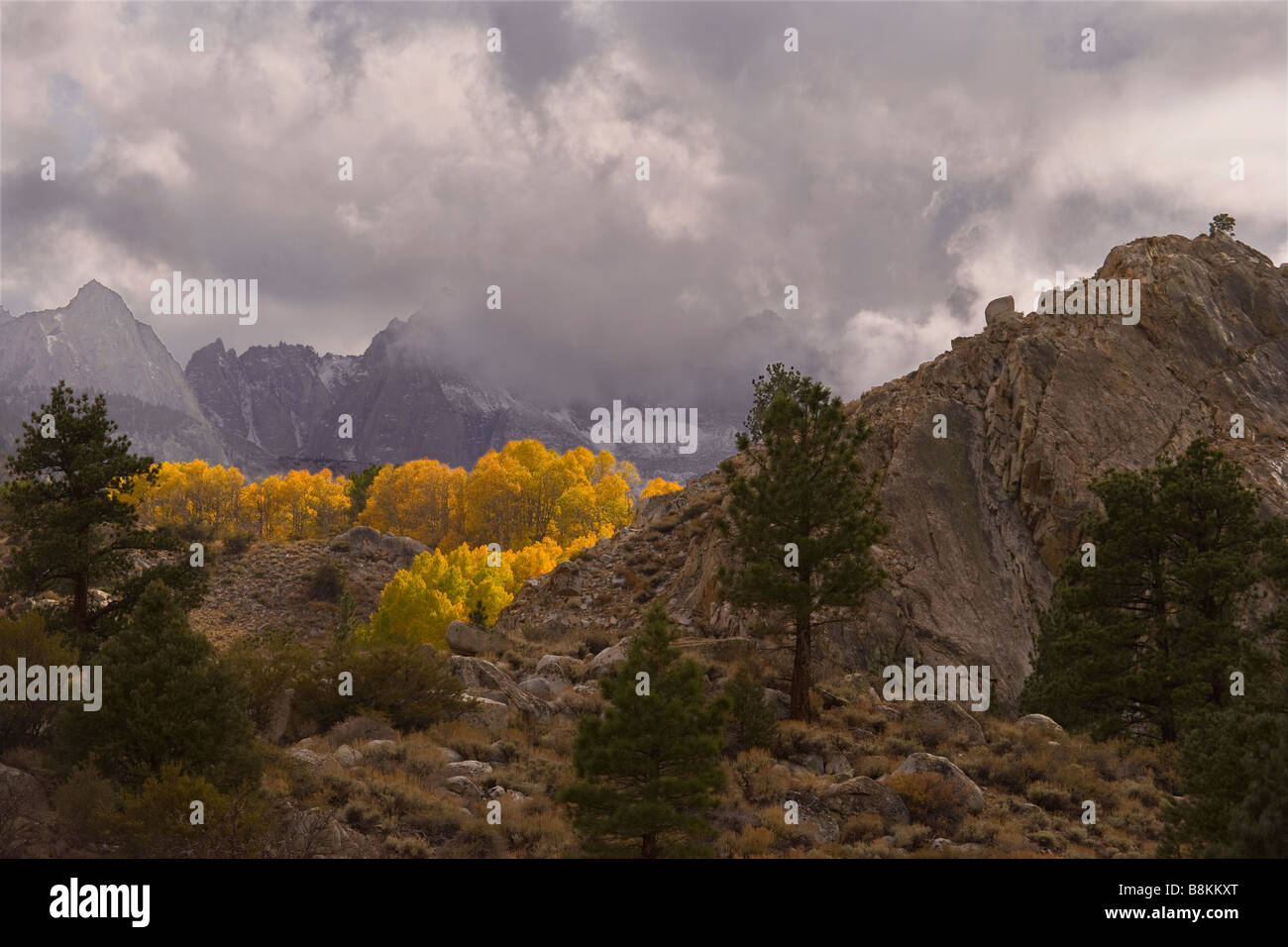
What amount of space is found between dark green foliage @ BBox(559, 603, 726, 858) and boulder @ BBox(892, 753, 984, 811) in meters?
6.73

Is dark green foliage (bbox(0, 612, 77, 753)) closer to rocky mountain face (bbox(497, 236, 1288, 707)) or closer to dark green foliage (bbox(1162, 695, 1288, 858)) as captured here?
rocky mountain face (bbox(497, 236, 1288, 707))

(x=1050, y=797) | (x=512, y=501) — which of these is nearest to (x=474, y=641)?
(x=1050, y=797)

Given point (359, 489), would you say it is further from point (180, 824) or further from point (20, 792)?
point (180, 824)

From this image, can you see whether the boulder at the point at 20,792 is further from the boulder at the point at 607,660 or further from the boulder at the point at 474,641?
the boulder at the point at 474,641

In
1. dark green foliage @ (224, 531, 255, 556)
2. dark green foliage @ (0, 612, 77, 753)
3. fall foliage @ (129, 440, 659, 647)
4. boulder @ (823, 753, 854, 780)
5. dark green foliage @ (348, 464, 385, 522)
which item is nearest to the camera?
dark green foliage @ (0, 612, 77, 753)

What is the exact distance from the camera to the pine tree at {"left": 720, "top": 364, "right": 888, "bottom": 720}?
23547mm

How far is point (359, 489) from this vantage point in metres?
115

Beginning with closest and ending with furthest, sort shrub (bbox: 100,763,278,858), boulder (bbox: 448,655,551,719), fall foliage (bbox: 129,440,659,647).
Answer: shrub (bbox: 100,763,278,858) → boulder (bbox: 448,655,551,719) → fall foliage (bbox: 129,440,659,647)

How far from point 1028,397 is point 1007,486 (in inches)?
180

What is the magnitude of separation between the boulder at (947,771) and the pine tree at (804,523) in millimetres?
4561

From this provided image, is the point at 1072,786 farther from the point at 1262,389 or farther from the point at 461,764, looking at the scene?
the point at 1262,389

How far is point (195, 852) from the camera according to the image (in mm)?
13398

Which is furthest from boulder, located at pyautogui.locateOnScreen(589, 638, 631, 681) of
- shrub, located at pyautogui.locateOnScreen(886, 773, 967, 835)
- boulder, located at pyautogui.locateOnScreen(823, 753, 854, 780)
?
shrub, located at pyautogui.locateOnScreen(886, 773, 967, 835)
